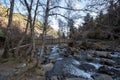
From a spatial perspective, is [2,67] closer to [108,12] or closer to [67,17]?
[67,17]

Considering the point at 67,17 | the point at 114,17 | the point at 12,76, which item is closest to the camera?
the point at 114,17

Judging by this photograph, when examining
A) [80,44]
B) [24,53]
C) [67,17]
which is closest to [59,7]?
[67,17]

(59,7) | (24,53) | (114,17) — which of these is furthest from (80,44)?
(114,17)

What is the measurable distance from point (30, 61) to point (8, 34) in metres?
2.37

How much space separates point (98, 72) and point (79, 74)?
1.35m

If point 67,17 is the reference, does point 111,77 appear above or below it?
below

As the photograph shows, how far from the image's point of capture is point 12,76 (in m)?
8.05

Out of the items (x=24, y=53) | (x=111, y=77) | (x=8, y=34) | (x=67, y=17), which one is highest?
(x=67, y=17)

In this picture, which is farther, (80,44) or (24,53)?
(80,44)

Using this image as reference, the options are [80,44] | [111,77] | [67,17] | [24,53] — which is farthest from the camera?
[80,44]

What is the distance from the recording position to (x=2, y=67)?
1009 cm

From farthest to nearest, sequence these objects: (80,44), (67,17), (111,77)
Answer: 1. (80,44)
2. (111,77)
3. (67,17)

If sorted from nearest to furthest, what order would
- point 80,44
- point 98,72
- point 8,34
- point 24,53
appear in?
point 98,72 < point 8,34 < point 24,53 < point 80,44

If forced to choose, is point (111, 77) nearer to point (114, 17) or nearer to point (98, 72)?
point (98, 72)
